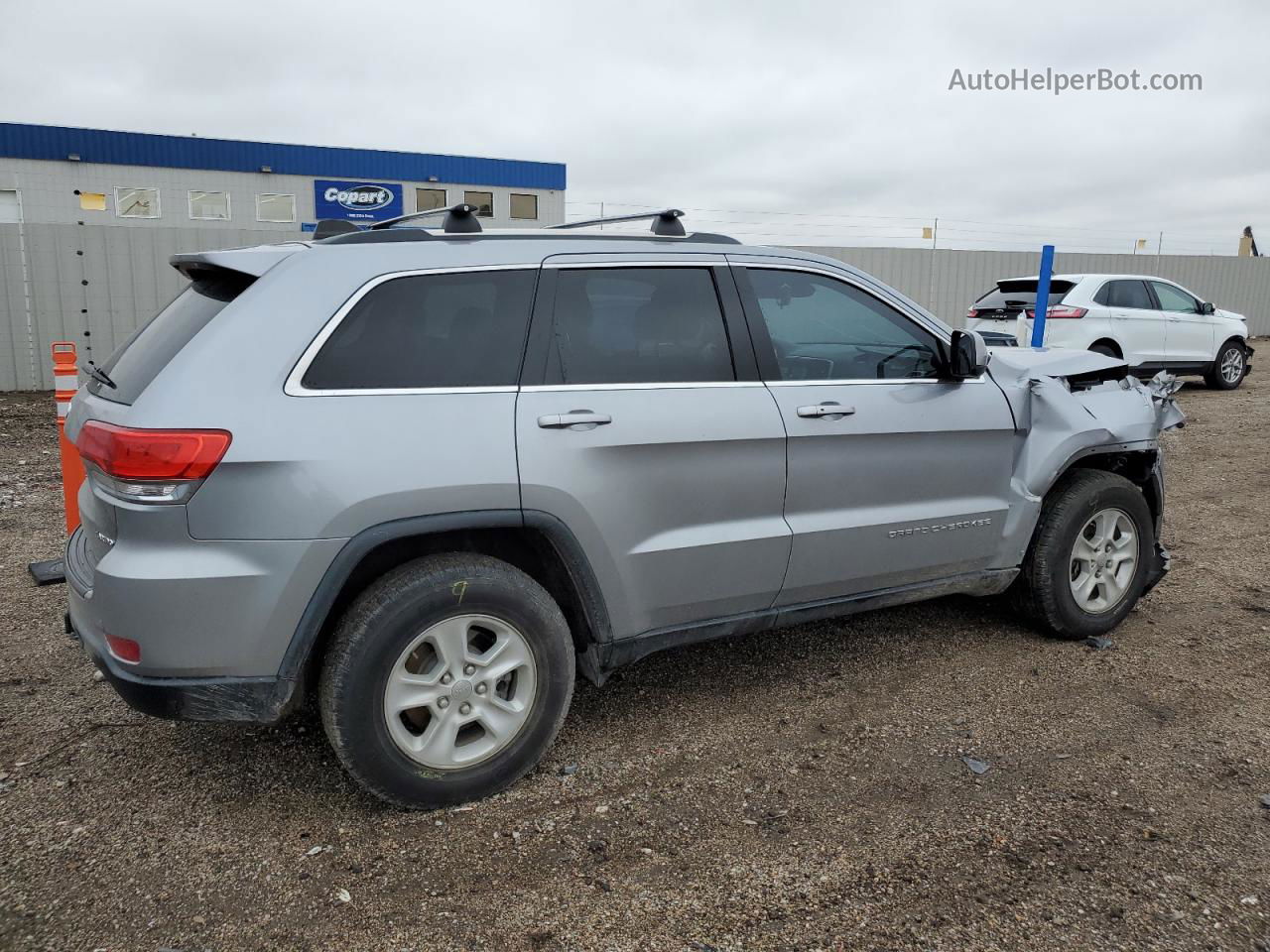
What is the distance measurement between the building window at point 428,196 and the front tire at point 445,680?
2438 centimetres

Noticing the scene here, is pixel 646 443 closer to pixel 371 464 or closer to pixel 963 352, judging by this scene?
pixel 371 464

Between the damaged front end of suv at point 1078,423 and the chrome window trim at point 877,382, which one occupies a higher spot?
the chrome window trim at point 877,382

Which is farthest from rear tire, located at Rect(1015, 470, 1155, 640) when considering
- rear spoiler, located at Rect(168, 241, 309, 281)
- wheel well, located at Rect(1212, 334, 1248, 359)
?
wheel well, located at Rect(1212, 334, 1248, 359)

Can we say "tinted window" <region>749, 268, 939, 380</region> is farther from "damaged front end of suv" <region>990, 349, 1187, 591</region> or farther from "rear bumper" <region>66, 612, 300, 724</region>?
"rear bumper" <region>66, 612, 300, 724</region>

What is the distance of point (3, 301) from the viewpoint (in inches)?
520

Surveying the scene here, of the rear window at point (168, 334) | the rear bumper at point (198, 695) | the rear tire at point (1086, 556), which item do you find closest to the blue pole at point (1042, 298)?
the rear tire at point (1086, 556)

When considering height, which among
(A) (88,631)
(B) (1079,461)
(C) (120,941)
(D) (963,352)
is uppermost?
(D) (963,352)

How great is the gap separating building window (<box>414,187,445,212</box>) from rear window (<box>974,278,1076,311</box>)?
17.3 metres

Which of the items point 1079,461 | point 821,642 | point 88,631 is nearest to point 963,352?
point 1079,461

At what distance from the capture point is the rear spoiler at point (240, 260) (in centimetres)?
290

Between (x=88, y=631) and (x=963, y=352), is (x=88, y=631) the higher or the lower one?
the lower one

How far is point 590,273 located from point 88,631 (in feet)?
6.36

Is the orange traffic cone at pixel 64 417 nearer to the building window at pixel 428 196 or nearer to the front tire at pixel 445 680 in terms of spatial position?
the front tire at pixel 445 680

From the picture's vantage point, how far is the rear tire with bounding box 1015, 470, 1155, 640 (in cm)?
429
